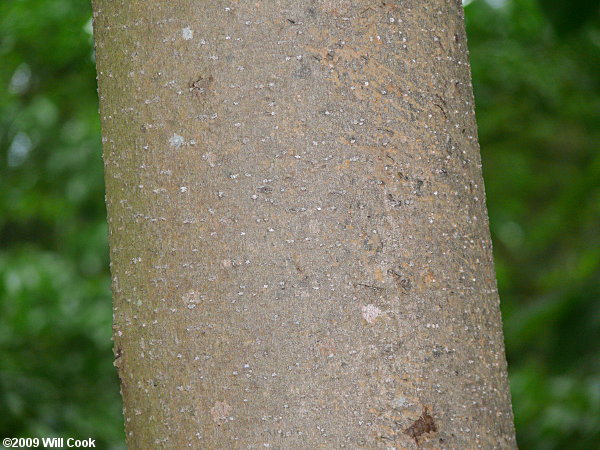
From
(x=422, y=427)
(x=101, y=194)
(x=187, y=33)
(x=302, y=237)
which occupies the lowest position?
(x=101, y=194)

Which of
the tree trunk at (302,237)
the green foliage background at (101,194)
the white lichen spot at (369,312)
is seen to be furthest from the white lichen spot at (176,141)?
the green foliage background at (101,194)

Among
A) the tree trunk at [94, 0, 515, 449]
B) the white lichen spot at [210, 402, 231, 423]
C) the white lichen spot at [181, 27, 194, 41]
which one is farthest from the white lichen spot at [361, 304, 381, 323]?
the white lichen spot at [181, 27, 194, 41]

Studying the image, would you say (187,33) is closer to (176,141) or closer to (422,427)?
(176,141)

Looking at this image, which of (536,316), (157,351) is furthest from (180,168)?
(536,316)

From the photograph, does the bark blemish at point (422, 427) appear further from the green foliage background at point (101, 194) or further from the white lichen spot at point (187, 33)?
the green foliage background at point (101, 194)

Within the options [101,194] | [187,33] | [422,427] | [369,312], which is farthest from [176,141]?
[101,194]

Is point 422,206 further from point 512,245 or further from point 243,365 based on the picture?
point 512,245
